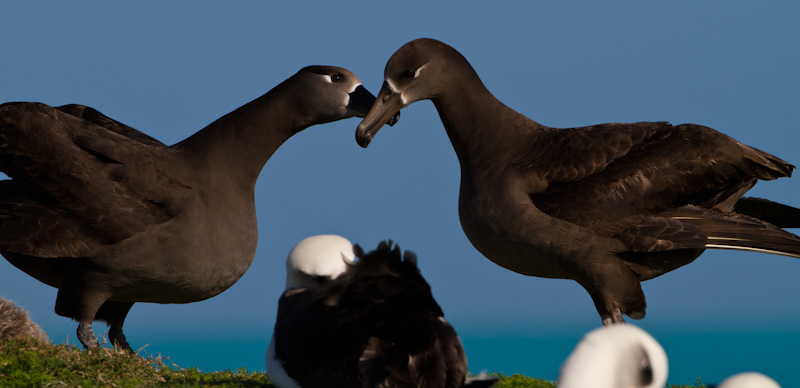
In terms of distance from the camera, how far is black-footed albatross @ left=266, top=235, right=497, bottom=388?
6.88 meters

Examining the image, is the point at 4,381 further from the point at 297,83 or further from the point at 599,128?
the point at 599,128

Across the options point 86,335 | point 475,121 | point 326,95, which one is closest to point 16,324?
point 86,335

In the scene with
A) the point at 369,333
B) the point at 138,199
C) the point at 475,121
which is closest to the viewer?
the point at 369,333

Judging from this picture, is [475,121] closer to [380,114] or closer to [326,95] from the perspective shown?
[380,114]

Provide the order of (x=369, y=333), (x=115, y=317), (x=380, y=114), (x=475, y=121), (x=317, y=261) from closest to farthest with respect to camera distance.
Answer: (x=369, y=333), (x=317, y=261), (x=380, y=114), (x=475, y=121), (x=115, y=317)

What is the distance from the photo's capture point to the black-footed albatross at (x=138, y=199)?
32.1 feet

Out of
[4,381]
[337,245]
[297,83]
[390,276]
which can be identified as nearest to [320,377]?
[390,276]

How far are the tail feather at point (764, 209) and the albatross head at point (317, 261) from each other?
4.97 m

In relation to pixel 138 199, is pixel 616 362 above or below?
below

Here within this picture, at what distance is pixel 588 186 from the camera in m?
10.2

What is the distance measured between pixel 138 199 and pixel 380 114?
8.11 feet

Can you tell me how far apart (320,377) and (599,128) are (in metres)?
4.63

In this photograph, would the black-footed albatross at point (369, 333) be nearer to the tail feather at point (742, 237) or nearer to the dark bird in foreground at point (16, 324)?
the tail feather at point (742, 237)

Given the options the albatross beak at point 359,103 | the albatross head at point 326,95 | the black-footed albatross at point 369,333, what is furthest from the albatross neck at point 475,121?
the black-footed albatross at point 369,333
